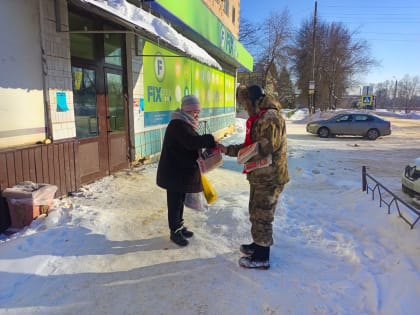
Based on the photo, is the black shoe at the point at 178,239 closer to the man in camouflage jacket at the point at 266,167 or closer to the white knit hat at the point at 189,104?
the man in camouflage jacket at the point at 266,167

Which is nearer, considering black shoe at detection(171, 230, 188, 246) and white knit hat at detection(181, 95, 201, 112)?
white knit hat at detection(181, 95, 201, 112)

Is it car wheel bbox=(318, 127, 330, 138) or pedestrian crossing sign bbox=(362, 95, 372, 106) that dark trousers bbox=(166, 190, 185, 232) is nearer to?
car wheel bbox=(318, 127, 330, 138)

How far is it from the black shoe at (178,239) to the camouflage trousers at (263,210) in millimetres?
875

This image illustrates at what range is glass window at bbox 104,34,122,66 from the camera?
623 centimetres

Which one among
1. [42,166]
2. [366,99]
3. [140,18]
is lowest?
[42,166]

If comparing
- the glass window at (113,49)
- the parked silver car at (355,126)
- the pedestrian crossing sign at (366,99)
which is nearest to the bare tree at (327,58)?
the pedestrian crossing sign at (366,99)

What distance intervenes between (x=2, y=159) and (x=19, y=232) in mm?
875

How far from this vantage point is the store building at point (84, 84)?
4051 millimetres

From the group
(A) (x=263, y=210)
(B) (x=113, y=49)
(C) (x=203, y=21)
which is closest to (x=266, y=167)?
(A) (x=263, y=210)

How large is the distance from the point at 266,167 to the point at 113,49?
4.92m

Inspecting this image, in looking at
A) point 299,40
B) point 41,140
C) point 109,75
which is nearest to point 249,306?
point 41,140

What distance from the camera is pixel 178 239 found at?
11.5 feet

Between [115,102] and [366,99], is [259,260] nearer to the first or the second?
[115,102]

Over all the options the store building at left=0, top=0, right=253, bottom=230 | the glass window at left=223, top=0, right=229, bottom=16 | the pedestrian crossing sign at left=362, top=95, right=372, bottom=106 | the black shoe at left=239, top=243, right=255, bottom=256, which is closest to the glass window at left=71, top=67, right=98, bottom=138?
the store building at left=0, top=0, right=253, bottom=230
